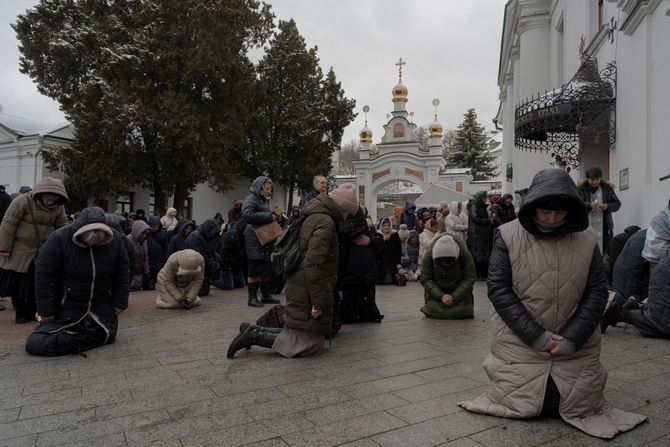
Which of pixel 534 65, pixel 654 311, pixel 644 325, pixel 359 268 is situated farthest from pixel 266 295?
pixel 534 65

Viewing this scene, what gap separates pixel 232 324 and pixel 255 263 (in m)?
1.46

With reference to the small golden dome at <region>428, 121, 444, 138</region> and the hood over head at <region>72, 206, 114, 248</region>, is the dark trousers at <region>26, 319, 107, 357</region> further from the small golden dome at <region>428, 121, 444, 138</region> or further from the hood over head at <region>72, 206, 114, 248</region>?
the small golden dome at <region>428, 121, 444, 138</region>

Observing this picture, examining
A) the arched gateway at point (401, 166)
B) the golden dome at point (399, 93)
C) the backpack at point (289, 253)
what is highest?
the golden dome at point (399, 93)

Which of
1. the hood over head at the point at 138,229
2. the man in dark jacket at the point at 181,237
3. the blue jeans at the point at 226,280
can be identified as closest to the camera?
the hood over head at the point at 138,229

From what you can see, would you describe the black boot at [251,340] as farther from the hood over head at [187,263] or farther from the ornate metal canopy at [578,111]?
the ornate metal canopy at [578,111]

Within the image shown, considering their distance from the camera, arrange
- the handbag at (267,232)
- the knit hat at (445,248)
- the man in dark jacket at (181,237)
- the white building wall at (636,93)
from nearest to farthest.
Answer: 1. the knit hat at (445,248)
2. the handbag at (267,232)
3. the white building wall at (636,93)
4. the man in dark jacket at (181,237)

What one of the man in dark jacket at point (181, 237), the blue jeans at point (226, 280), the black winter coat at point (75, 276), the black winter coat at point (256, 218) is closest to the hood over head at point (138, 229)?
the man in dark jacket at point (181, 237)

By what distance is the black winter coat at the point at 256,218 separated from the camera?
8281 millimetres

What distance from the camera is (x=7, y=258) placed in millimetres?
6879

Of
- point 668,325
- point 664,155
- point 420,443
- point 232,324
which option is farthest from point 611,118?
point 420,443

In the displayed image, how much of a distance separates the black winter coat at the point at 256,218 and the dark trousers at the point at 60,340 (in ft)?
10.3

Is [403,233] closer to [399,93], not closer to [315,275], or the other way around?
Answer: [315,275]

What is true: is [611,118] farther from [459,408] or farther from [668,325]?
[459,408]

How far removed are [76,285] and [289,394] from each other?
2805mm
